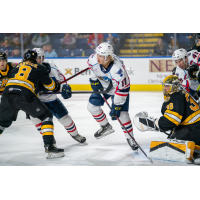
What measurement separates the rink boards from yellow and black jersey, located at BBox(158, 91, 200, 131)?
5.59 meters

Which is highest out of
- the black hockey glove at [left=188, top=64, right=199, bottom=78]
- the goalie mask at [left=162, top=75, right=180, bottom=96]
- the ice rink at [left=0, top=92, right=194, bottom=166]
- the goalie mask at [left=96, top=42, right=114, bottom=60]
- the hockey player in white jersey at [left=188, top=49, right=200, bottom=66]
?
the goalie mask at [left=96, top=42, right=114, bottom=60]

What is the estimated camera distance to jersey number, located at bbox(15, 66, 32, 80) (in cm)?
262

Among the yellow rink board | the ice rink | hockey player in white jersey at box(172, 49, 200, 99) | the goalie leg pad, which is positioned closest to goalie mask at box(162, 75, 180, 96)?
the goalie leg pad

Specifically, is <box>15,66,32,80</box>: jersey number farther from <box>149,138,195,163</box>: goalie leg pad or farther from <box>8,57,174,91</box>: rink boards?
<box>8,57,174,91</box>: rink boards

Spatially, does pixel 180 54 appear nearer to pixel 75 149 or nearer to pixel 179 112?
pixel 179 112

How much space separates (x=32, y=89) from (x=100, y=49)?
0.75 metres

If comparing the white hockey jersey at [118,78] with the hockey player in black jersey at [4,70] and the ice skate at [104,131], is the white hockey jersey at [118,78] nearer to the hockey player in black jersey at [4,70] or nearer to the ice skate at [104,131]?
the ice skate at [104,131]

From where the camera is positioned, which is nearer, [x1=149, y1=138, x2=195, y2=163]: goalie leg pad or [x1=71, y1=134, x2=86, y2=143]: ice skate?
[x1=149, y1=138, x2=195, y2=163]: goalie leg pad

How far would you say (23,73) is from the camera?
2.63m

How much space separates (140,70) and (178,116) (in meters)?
5.91

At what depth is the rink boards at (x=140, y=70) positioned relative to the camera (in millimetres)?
8133

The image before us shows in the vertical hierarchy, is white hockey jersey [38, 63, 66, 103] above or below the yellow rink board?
above

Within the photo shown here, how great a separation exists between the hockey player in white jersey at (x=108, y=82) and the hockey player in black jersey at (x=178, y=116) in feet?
1.27
